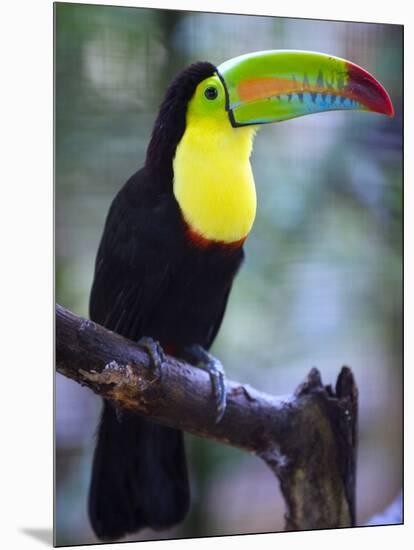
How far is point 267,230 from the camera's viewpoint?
3.15 m

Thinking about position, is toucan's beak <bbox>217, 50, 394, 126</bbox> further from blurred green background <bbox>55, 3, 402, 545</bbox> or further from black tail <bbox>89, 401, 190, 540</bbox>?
black tail <bbox>89, 401, 190, 540</bbox>

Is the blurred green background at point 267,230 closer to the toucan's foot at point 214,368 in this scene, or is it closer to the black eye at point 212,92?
the toucan's foot at point 214,368

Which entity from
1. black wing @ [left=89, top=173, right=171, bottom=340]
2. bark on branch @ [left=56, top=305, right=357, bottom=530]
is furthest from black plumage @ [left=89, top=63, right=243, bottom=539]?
bark on branch @ [left=56, top=305, right=357, bottom=530]

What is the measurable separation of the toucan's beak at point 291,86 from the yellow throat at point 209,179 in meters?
0.07

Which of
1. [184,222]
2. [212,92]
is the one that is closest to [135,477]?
[184,222]

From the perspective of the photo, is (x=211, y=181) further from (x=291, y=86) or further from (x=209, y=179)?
(x=291, y=86)

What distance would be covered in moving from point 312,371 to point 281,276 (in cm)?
32

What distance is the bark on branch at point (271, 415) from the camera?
2.78m

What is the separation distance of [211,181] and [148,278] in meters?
0.34

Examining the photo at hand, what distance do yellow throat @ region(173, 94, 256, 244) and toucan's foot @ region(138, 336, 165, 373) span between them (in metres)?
0.35

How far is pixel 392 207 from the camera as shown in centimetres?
332

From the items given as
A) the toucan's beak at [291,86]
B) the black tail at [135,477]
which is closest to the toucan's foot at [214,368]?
the black tail at [135,477]

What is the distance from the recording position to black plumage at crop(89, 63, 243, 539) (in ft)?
9.43
